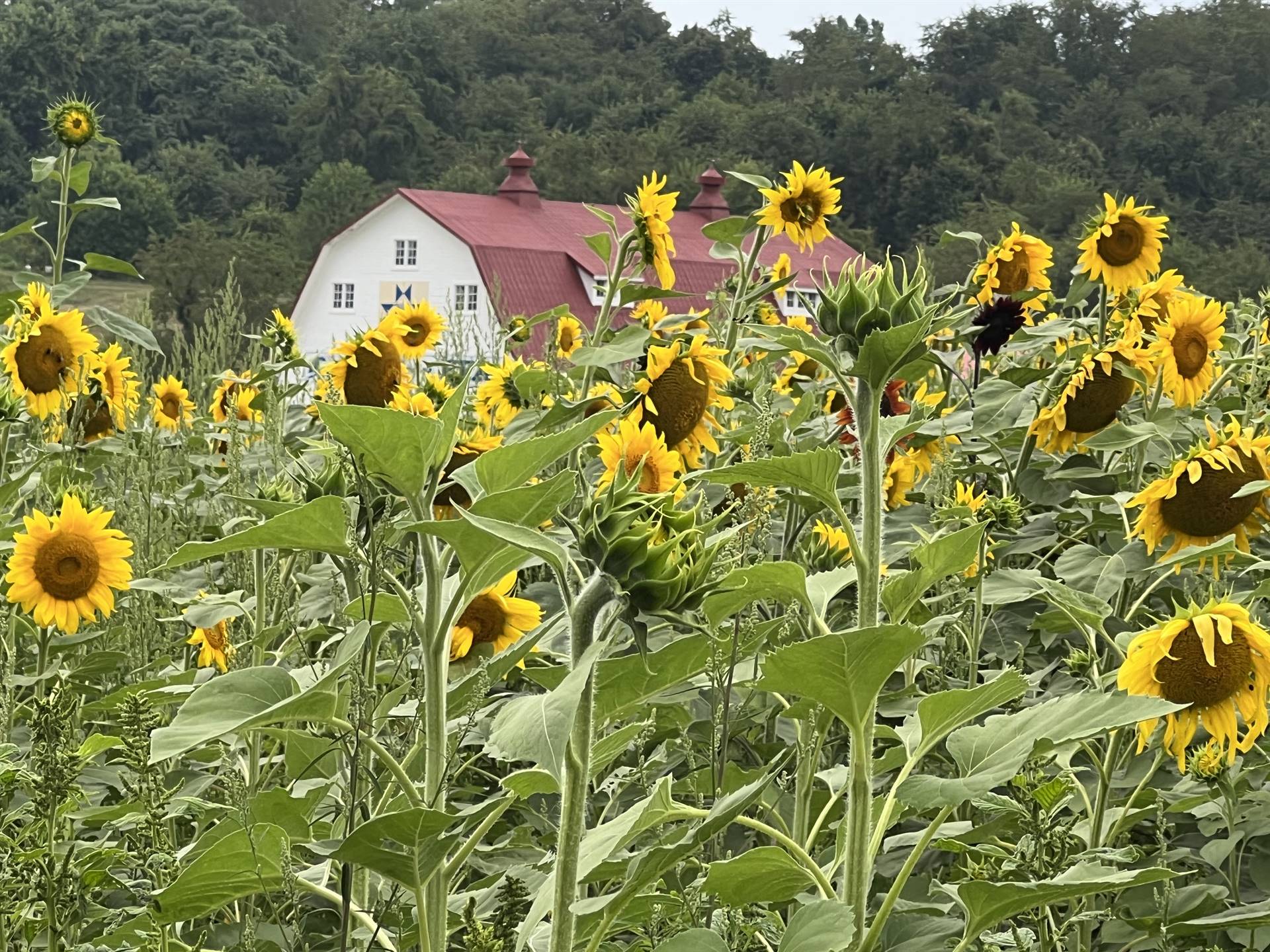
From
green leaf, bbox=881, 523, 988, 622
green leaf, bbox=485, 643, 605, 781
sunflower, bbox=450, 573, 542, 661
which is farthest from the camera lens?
sunflower, bbox=450, 573, 542, 661

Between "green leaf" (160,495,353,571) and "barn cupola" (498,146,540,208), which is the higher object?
"barn cupola" (498,146,540,208)

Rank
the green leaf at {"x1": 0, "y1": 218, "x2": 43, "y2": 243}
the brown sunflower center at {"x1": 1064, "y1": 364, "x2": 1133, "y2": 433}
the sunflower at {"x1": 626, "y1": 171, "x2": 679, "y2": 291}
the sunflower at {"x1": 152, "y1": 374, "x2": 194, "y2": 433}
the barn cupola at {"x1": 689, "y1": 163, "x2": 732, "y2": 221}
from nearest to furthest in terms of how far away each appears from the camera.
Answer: the brown sunflower center at {"x1": 1064, "y1": 364, "x2": 1133, "y2": 433}
the green leaf at {"x1": 0, "y1": 218, "x2": 43, "y2": 243}
the sunflower at {"x1": 626, "y1": 171, "x2": 679, "y2": 291}
the sunflower at {"x1": 152, "y1": 374, "x2": 194, "y2": 433}
the barn cupola at {"x1": 689, "y1": 163, "x2": 732, "y2": 221}

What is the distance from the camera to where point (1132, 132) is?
38125mm

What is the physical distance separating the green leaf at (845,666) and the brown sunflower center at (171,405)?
11.2 feet

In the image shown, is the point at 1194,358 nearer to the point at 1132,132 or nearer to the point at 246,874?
the point at 246,874

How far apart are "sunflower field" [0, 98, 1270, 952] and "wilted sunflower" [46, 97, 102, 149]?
0.40 feet

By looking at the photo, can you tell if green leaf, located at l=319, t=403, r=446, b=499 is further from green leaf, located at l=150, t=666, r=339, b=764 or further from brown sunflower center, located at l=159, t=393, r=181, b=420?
brown sunflower center, located at l=159, t=393, r=181, b=420

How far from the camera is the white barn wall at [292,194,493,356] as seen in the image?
37.5 metres

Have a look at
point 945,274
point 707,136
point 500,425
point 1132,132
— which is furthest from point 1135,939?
point 707,136

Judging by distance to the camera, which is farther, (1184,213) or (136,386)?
(1184,213)

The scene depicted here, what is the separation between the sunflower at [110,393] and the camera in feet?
9.95

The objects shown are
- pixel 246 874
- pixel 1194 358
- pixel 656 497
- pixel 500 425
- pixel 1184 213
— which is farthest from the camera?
pixel 1184 213

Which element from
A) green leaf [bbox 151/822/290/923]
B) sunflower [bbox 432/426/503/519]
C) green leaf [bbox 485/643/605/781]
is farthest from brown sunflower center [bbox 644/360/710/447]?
green leaf [bbox 485/643/605/781]

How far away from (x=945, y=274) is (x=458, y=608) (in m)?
31.8
